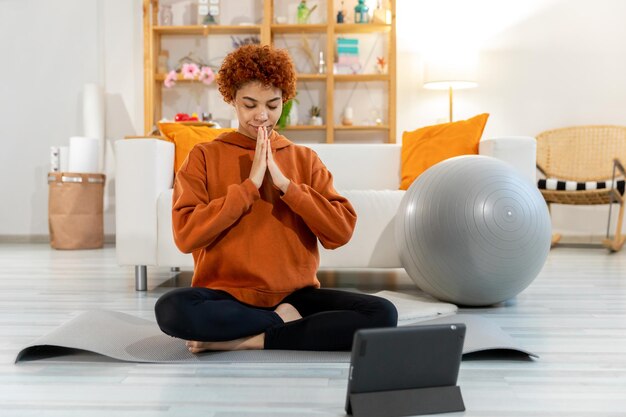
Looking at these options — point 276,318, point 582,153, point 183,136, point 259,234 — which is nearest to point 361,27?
point 582,153

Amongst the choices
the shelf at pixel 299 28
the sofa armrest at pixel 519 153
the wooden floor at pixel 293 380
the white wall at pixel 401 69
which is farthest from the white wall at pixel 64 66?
the sofa armrest at pixel 519 153

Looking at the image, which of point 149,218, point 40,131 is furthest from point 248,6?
point 149,218

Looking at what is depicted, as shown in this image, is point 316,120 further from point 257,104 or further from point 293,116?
point 257,104

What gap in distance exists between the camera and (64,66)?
235 inches

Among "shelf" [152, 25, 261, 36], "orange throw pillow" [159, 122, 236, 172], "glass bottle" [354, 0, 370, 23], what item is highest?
"glass bottle" [354, 0, 370, 23]

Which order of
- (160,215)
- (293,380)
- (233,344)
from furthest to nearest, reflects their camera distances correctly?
1. (160,215)
2. (233,344)
3. (293,380)

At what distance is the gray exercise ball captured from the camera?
2518mm

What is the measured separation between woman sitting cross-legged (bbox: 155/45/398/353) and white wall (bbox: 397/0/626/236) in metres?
4.07

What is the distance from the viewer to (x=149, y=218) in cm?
319

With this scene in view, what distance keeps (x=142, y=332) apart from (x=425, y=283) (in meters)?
1.05

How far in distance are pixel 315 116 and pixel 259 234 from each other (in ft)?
12.9

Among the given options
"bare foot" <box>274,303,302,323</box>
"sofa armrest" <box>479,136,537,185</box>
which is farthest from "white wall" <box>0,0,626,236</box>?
"bare foot" <box>274,303,302,323</box>

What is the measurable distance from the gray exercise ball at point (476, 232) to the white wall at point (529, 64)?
336cm

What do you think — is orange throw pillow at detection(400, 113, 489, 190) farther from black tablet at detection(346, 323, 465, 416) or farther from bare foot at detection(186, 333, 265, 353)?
black tablet at detection(346, 323, 465, 416)
